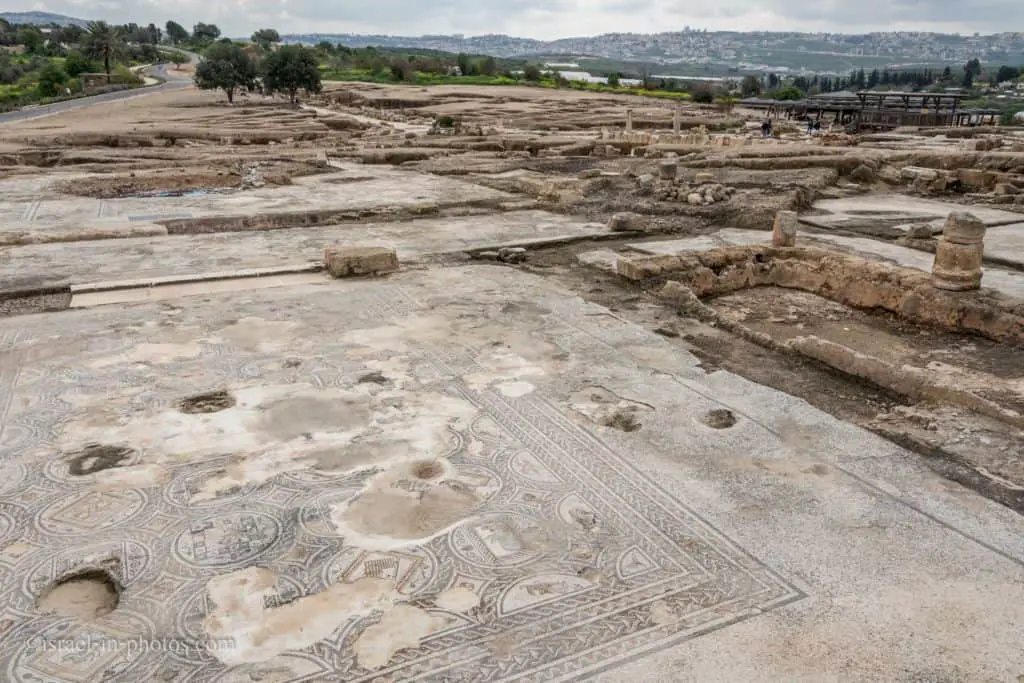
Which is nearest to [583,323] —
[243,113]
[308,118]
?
[308,118]

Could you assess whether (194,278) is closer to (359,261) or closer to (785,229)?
(359,261)

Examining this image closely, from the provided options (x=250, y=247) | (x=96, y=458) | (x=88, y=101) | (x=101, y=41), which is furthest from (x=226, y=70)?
(x=96, y=458)

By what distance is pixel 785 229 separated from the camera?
9516mm

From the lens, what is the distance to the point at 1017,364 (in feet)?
21.1

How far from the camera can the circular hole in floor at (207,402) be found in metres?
5.02

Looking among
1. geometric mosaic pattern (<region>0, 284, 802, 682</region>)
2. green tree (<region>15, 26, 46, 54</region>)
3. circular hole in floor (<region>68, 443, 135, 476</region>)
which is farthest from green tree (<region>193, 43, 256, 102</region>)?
green tree (<region>15, 26, 46, 54</region>)

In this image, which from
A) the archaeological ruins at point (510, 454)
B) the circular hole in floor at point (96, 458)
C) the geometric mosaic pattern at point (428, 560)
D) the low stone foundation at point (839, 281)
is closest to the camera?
the geometric mosaic pattern at point (428, 560)

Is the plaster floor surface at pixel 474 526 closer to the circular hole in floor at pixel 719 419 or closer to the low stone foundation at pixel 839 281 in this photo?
the circular hole in floor at pixel 719 419

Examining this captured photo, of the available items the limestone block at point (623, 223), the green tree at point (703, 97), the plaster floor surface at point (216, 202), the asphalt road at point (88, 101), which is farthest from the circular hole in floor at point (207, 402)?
the green tree at point (703, 97)

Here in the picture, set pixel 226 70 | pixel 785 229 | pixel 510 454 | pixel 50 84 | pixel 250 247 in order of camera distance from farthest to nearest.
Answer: pixel 50 84 < pixel 226 70 < pixel 250 247 < pixel 785 229 < pixel 510 454

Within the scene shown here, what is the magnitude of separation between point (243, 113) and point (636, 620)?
36.3 m

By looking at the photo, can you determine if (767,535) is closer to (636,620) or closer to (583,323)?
(636,620)

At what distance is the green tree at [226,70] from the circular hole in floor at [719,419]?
4215 cm

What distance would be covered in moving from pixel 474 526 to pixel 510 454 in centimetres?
80
